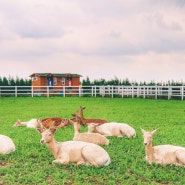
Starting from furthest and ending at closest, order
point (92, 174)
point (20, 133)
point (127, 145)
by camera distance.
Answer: point (20, 133) < point (127, 145) < point (92, 174)

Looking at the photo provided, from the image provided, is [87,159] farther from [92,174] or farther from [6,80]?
[6,80]

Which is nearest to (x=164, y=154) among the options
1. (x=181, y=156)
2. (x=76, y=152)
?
(x=181, y=156)

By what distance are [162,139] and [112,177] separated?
506 cm

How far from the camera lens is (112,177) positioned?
7.70 m

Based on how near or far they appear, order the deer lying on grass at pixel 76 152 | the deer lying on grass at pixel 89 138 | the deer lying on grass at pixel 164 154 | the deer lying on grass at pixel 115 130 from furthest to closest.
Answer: the deer lying on grass at pixel 115 130 → the deer lying on grass at pixel 89 138 → the deer lying on grass at pixel 164 154 → the deer lying on grass at pixel 76 152

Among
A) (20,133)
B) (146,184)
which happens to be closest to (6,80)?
(20,133)

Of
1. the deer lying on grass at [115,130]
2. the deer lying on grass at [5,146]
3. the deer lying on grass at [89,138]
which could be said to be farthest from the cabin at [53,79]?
the deer lying on grass at [5,146]

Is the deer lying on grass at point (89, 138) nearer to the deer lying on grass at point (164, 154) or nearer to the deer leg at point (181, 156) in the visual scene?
the deer lying on grass at point (164, 154)

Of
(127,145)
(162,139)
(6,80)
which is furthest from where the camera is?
(6,80)

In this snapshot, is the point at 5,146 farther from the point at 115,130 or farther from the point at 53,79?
the point at 53,79

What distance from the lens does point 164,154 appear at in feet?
28.6

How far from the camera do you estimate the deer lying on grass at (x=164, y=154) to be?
28.0 feet

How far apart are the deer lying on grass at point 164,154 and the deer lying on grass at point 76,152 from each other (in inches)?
38.1

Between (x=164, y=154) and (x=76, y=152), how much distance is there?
78.7 inches
